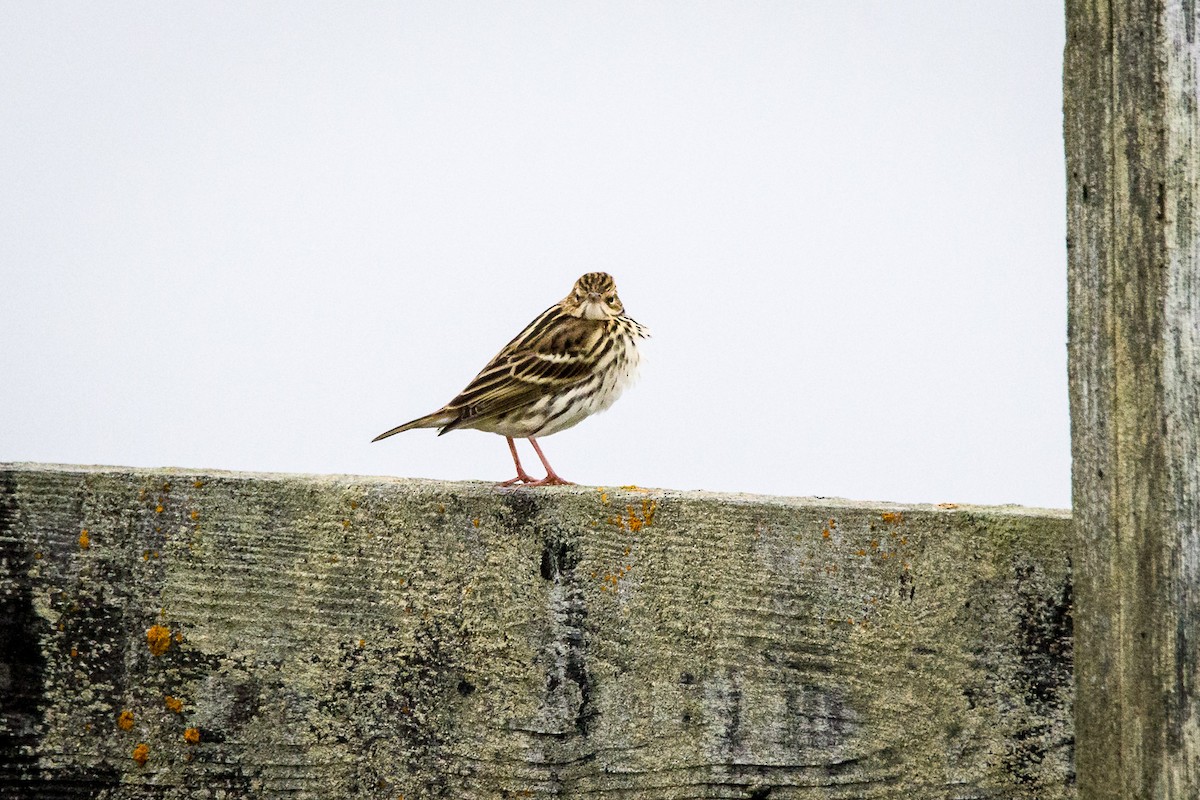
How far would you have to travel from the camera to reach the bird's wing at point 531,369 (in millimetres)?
4781

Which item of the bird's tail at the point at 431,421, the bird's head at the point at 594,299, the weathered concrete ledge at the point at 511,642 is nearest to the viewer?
the weathered concrete ledge at the point at 511,642

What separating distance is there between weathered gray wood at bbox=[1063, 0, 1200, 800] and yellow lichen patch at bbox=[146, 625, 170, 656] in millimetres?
1836

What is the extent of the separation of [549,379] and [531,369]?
10cm

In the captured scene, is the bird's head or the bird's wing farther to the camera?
the bird's head

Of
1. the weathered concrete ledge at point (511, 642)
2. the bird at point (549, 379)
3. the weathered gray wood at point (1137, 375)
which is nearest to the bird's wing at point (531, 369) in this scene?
the bird at point (549, 379)

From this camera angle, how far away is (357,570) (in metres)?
2.94

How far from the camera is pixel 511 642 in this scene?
2910mm

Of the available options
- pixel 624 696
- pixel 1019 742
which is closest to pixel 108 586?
pixel 624 696

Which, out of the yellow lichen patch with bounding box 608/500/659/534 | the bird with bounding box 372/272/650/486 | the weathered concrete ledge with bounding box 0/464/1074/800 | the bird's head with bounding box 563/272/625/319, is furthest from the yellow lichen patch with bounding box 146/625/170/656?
the bird's head with bounding box 563/272/625/319

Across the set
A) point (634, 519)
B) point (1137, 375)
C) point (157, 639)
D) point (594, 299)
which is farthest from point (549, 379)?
point (1137, 375)

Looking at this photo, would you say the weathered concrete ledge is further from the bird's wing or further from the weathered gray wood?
the bird's wing

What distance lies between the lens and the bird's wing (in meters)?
4.78

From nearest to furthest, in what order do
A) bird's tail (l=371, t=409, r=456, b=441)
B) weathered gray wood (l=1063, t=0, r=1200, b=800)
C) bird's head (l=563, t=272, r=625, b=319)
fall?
weathered gray wood (l=1063, t=0, r=1200, b=800), bird's tail (l=371, t=409, r=456, b=441), bird's head (l=563, t=272, r=625, b=319)

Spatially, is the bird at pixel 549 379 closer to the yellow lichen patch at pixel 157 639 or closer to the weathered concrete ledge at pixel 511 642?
the weathered concrete ledge at pixel 511 642
